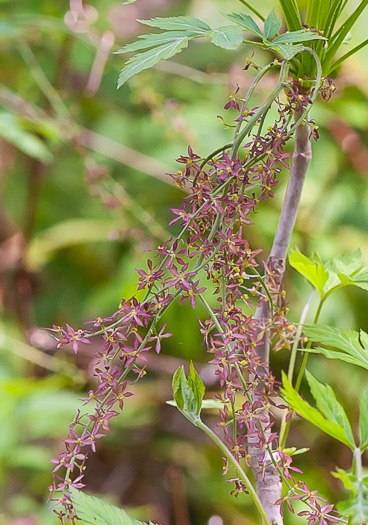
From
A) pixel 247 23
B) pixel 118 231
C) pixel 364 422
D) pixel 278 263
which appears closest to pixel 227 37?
pixel 247 23

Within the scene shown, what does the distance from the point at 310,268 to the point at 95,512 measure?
25cm

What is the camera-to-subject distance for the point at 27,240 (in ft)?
5.76

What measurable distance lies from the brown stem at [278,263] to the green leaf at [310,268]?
45 millimetres

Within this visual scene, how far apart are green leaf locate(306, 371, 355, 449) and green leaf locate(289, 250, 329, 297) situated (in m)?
0.12

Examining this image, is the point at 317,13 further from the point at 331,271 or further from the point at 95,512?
the point at 95,512

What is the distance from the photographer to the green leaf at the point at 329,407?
1.25ft

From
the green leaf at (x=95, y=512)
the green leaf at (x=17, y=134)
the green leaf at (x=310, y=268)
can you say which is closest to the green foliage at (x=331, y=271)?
the green leaf at (x=310, y=268)

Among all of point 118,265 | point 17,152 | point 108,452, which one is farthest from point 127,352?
point 17,152

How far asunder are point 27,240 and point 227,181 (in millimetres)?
1447

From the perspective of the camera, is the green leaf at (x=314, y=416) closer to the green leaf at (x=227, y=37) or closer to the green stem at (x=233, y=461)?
the green stem at (x=233, y=461)

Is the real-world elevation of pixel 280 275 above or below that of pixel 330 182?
below

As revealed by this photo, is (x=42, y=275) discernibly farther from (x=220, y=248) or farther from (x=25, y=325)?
(x=220, y=248)

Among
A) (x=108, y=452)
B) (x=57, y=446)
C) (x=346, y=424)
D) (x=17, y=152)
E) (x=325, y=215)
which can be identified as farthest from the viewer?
(x=17, y=152)

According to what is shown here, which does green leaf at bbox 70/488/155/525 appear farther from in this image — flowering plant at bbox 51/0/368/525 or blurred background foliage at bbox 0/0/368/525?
blurred background foliage at bbox 0/0/368/525
